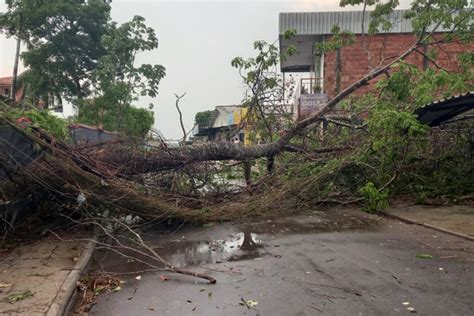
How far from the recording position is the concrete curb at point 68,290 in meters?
4.28

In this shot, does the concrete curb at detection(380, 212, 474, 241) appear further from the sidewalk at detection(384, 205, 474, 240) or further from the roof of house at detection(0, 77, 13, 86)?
the roof of house at detection(0, 77, 13, 86)

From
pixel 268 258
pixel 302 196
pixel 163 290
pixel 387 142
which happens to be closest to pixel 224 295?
pixel 163 290

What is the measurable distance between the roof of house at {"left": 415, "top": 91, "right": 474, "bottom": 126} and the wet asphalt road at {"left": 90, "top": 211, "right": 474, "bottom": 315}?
3422mm

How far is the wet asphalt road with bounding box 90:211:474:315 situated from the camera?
14.4ft

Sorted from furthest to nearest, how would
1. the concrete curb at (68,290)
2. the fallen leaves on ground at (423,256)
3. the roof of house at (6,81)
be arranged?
1. the roof of house at (6,81)
2. the fallen leaves on ground at (423,256)
3. the concrete curb at (68,290)

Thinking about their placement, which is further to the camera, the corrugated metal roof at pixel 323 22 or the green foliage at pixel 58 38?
the green foliage at pixel 58 38

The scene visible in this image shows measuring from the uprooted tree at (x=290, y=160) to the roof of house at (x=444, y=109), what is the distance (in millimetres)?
326

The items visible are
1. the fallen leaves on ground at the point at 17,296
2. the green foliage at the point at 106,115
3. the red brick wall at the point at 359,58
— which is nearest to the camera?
the fallen leaves on ground at the point at 17,296

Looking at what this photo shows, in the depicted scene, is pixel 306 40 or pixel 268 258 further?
pixel 306 40

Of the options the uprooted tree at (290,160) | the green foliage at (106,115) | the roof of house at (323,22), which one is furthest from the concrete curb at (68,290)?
the roof of house at (323,22)

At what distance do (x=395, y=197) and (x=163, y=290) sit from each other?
25.9 feet

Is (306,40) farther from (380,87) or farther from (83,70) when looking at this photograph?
(83,70)

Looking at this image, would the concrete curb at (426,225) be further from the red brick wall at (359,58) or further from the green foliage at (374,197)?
the red brick wall at (359,58)

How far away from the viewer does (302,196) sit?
33.3 feet
